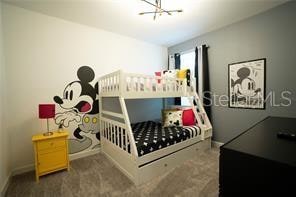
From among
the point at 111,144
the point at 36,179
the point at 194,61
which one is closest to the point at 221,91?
the point at 194,61

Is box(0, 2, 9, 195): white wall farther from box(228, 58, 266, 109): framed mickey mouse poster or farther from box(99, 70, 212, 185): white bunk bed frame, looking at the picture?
box(228, 58, 266, 109): framed mickey mouse poster

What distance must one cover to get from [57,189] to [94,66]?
2.06 m

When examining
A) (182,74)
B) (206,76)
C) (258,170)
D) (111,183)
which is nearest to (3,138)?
(111,183)

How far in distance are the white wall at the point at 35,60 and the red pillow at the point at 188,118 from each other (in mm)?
1847

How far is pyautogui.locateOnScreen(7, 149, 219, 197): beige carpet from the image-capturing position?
1.80m

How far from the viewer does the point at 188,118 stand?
2.95m

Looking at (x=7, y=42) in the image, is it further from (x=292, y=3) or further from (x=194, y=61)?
(x=292, y=3)

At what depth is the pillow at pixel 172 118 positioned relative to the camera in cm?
297

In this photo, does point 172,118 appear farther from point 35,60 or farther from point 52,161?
point 35,60

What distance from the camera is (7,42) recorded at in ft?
7.20

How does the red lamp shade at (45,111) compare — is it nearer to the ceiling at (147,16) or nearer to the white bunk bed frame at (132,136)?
the white bunk bed frame at (132,136)

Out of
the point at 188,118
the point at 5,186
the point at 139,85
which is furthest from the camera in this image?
the point at 188,118

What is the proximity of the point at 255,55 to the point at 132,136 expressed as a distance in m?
2.51

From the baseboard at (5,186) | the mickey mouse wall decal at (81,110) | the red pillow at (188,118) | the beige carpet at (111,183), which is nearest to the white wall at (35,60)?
the mickey mouse wall decal at (81,110)
